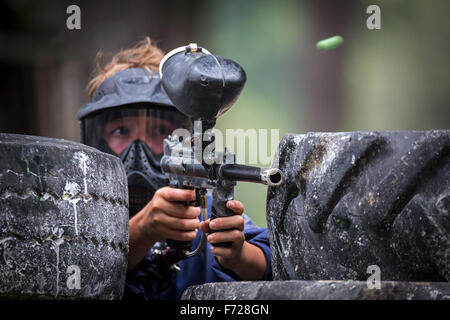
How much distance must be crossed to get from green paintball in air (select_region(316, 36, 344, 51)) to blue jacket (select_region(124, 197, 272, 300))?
2.15 metres

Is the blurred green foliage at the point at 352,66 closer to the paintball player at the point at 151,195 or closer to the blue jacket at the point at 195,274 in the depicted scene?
the paintball player at the point at 151,195

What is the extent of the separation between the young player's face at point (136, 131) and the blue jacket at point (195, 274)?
40 centimetres

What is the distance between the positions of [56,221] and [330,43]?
325 cm

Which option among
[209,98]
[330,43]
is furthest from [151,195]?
[330,43]

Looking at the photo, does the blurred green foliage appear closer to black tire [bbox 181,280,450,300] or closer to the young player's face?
the young player's face

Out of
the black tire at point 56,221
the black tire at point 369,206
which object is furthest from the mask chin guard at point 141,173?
the black tire at point 369,206

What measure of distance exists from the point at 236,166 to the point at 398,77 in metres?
2.94

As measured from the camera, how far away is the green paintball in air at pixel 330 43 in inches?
159

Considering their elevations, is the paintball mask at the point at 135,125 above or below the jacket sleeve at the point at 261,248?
above

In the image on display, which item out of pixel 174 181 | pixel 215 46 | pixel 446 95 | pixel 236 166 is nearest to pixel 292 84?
pixel 215 46

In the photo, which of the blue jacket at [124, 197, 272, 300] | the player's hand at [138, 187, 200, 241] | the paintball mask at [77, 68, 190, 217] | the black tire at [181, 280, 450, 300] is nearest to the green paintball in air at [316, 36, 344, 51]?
the paintball mask at [77, 68, 190, 217]

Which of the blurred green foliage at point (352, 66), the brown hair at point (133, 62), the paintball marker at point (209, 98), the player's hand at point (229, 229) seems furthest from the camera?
the blurred green foliage at point (352, 66)

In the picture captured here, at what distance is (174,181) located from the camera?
1.76 meters
